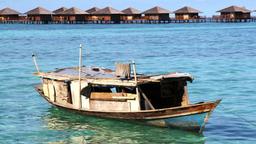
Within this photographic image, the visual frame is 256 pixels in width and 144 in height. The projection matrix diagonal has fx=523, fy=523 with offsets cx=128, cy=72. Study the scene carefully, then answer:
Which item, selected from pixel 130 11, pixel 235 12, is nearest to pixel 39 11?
pixel 130 11

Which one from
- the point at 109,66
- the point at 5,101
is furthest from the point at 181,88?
the point at 109,66

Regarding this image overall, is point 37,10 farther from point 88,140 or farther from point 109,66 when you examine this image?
point 88,140

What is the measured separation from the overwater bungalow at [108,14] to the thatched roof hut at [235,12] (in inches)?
903

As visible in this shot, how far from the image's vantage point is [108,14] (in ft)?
366

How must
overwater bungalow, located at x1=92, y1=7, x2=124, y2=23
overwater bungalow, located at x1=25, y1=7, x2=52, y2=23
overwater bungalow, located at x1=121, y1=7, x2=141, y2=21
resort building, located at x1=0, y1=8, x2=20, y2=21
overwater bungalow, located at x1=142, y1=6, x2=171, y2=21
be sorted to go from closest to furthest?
overwater bungalow, located at x1=92, y1=7, x2=124, y2=23 < overwater bungalow, located at x1=25, y1=7, x2=52, y2=23 < overwater bungalow, located at x1=142, y1=6, x2=171, y2=21 < resort building, located at x1=0, y1=8, x2=20, y2=21 < overwater bungalow, located at x1=121, y1=7, x2=141, y2=21

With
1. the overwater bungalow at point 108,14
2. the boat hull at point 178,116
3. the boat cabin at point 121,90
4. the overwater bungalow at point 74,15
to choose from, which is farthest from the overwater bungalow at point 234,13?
the boat hull at point 178,116

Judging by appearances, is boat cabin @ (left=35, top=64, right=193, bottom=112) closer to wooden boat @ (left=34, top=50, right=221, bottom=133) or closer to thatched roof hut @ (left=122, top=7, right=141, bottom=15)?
wooden boat @ (left=34, top=50, right=221, bottom=133)

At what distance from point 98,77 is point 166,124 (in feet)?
10.5

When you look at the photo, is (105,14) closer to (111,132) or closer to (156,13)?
(156,13)

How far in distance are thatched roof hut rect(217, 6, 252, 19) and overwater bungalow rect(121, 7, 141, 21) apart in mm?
18529

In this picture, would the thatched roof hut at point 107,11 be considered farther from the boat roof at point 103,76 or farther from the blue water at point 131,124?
the boat roof at point 103,76

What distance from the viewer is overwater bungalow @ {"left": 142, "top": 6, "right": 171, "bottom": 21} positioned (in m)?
111

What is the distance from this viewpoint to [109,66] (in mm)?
35375

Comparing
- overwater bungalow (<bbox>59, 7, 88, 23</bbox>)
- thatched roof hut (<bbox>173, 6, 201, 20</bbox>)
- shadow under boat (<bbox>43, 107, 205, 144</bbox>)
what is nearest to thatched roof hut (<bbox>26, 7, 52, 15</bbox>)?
overwater bungalow (<bbox>59, 7, 88, 23</bbox>)
